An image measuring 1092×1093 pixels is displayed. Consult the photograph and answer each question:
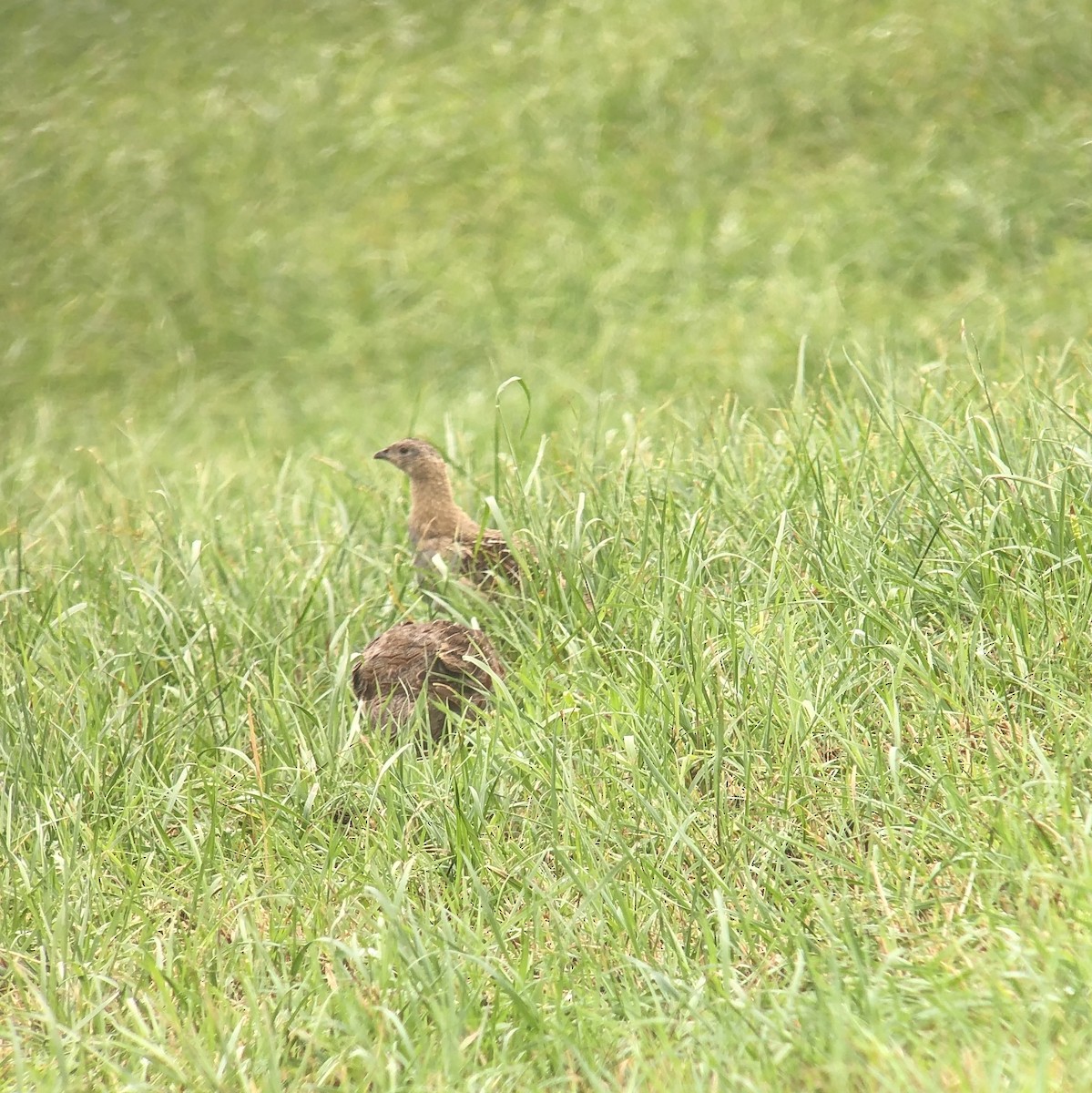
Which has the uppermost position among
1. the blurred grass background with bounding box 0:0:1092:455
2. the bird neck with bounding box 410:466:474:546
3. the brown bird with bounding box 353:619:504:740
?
the brown bird with bounding box 353:619:504:740

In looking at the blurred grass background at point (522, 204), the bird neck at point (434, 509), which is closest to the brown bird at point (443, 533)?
the bird neck at point (434, 509)

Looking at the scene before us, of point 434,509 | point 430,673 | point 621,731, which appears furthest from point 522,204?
point 621,731

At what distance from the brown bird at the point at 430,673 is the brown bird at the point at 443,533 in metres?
0.34

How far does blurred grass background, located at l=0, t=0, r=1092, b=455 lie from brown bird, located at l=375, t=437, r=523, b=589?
8.58ft

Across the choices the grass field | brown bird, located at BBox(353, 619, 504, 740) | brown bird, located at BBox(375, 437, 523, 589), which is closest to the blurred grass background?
the grass field

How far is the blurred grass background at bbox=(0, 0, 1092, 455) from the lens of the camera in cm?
923

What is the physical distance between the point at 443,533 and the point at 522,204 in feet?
22.3

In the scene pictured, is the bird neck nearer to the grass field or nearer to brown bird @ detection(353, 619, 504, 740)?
the grass field

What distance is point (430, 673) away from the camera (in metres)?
4.22

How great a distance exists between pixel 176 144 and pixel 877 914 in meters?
11.3

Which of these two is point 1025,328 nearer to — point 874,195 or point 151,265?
point 874,195

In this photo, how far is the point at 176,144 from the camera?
12750 mm

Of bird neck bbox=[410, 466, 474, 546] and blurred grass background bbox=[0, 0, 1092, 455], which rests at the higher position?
bird neck bbox=[410, 466, 474, 546]

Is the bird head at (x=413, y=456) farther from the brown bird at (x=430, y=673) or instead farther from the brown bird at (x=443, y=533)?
the brown bird at (x=430, y=673)
